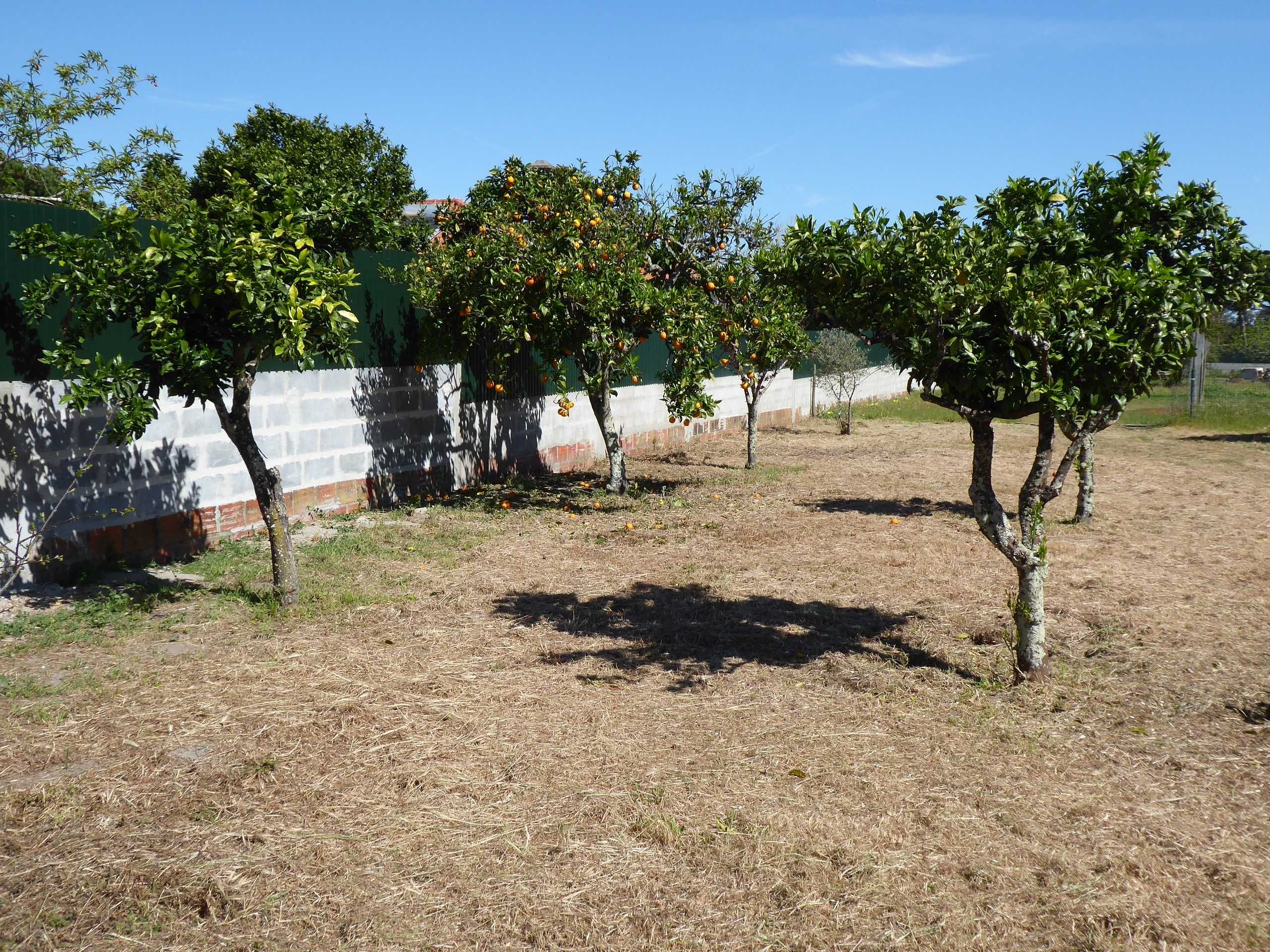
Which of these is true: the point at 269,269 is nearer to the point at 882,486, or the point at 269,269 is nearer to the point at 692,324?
the point at 692,324

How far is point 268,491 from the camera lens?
24.9 ft

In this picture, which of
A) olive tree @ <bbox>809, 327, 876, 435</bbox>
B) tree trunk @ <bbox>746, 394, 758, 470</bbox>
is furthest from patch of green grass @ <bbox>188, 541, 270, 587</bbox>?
olive tree @ <bbox>809, 327, 876, 435</bbox>

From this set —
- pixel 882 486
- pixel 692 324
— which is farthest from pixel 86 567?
pixel 882 486

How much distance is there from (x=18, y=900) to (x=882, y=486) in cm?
1246

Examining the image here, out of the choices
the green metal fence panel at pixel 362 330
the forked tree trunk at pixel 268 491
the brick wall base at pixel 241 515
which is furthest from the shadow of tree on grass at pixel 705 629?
the green metal fence panel at pixel 362 330

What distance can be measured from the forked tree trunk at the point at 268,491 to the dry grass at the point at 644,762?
298 millimetres

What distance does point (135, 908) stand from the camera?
12.6 feet

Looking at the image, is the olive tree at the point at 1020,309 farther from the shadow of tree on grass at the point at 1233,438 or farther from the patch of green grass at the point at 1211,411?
the patch of green grass at the point at 1211,411

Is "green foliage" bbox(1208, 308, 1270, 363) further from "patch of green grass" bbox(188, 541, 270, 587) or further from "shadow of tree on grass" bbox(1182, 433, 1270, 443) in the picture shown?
"patch of green grass" bbox(188, 541, 270, 587)

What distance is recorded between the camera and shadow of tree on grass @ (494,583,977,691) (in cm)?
686

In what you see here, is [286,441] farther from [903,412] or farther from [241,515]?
[903,412]

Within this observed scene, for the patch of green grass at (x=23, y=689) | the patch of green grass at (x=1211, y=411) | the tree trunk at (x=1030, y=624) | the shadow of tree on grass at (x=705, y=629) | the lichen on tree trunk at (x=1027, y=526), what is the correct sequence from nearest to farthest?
the patch of green grass at (x=23, y=689) → the lichen on tree trunk at (x=1027, y=526) → the tree trunk at (x=1030, y=624) → the shadow of tree on grass at (x=705, y=629) → the patch of green grass at (x=1211, y=411)

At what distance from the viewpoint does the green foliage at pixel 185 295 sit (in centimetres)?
674

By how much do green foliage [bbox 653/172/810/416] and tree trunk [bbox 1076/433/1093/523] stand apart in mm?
3711
